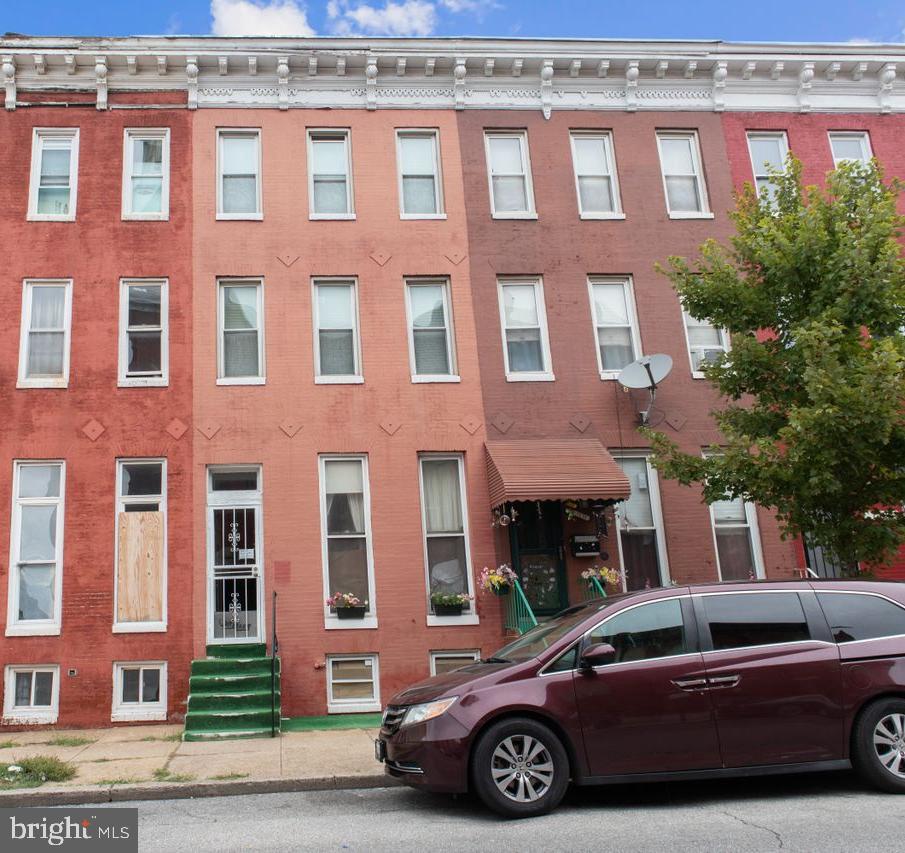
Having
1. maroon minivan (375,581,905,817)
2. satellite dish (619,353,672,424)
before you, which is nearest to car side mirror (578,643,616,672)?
maroon minivan (375,581,905,817)

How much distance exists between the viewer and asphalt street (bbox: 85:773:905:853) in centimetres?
612

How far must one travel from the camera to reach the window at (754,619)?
293 inches

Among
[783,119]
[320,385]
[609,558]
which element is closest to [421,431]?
[320,385]

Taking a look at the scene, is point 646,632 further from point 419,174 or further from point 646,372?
point 419,174

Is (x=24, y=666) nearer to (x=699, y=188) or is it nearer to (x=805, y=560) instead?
(x=805, y=560)

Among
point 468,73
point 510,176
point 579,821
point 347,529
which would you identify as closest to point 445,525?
point 347,529

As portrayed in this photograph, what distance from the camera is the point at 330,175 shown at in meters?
15.0

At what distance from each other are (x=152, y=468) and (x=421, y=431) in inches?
162

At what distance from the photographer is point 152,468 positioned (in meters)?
13.3

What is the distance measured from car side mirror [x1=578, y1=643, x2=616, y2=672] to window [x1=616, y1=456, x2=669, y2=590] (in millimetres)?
6388

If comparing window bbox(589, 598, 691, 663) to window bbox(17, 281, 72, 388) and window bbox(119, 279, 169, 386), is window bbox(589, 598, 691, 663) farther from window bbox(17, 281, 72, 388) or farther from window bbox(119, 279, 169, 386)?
window bbox(17, 281, 72, 388)

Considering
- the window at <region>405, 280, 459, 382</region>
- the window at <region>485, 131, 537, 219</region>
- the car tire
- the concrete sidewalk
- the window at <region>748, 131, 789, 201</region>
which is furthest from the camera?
the window at <region>748, 131, 789, 201</region>

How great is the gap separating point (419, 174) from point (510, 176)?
5.20ft

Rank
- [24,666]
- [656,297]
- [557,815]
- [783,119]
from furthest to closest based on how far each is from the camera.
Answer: [783,119] → [656,297] → [24,666] → [557,815]
